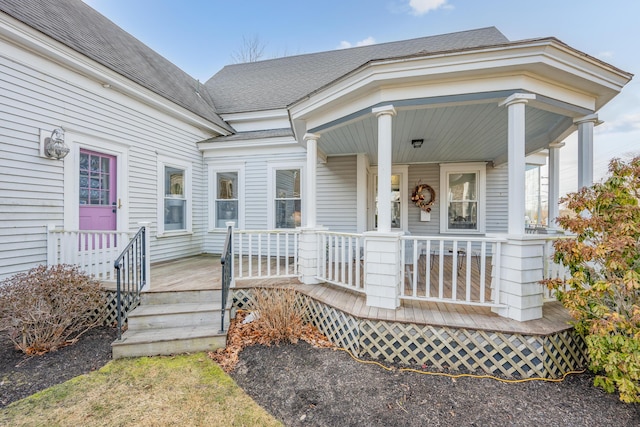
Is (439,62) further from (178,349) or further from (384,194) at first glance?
(178,349)

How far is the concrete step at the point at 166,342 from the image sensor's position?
3.12 metres

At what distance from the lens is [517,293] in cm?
286

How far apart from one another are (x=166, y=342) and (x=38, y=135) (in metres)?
3.64

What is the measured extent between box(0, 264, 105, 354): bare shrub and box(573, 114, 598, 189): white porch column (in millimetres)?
6547

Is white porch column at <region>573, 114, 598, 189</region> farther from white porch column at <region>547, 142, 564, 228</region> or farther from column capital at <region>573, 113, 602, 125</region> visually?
white porch column at <region>547, 142, 564, 228</region>

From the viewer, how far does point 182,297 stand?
12.7 ft

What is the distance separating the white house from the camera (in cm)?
301

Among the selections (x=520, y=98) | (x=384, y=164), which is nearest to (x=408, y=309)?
(x=384, y=164)

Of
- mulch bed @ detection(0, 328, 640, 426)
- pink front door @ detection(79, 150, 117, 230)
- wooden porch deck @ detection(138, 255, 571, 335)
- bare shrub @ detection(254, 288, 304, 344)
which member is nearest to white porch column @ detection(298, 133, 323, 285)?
wooden porch deck @ detection(138, 255, 571, 335)

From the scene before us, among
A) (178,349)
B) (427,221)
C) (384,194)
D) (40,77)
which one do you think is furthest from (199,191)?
(427,221)

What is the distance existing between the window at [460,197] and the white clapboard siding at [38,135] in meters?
7.11

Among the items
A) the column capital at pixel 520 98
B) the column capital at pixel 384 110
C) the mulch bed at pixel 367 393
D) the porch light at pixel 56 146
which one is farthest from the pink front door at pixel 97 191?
the column capital at pixel 520 98

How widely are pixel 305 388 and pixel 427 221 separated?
19.1 ft

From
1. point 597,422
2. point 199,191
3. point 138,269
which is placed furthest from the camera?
point 199,191
